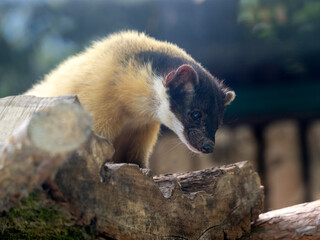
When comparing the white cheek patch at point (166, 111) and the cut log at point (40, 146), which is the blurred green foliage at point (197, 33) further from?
the cut log at point (40, 146)

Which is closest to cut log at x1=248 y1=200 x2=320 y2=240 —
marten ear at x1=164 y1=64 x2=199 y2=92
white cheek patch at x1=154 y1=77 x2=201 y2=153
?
white cheek patch at x1=154 y1=77 x2=201 y2=153

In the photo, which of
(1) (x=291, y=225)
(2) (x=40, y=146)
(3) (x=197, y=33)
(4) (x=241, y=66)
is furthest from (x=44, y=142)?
(4) (x=241, y=66)

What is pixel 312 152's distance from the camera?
197 inches

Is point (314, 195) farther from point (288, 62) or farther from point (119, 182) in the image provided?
point (119, 182)

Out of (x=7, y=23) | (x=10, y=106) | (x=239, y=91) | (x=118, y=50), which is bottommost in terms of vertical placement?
(x=10, y=106)

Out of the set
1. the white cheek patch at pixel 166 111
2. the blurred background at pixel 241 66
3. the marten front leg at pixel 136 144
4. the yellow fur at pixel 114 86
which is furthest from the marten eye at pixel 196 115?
the blurred background at pixel 241 66

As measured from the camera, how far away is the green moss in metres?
1.64

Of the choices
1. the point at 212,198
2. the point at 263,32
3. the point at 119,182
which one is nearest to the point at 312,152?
the point at 263,32

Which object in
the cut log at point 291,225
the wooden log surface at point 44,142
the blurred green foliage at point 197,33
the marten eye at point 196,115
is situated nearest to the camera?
the wooden log surface at point 44,142

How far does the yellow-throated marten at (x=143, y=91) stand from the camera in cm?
287

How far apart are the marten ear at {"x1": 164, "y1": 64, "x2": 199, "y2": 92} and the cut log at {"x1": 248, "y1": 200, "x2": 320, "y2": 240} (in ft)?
3.05

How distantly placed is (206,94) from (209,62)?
6.05ft

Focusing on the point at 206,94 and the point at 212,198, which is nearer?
the point at 212,198

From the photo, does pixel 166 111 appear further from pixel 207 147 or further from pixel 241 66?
pixel 241 66
